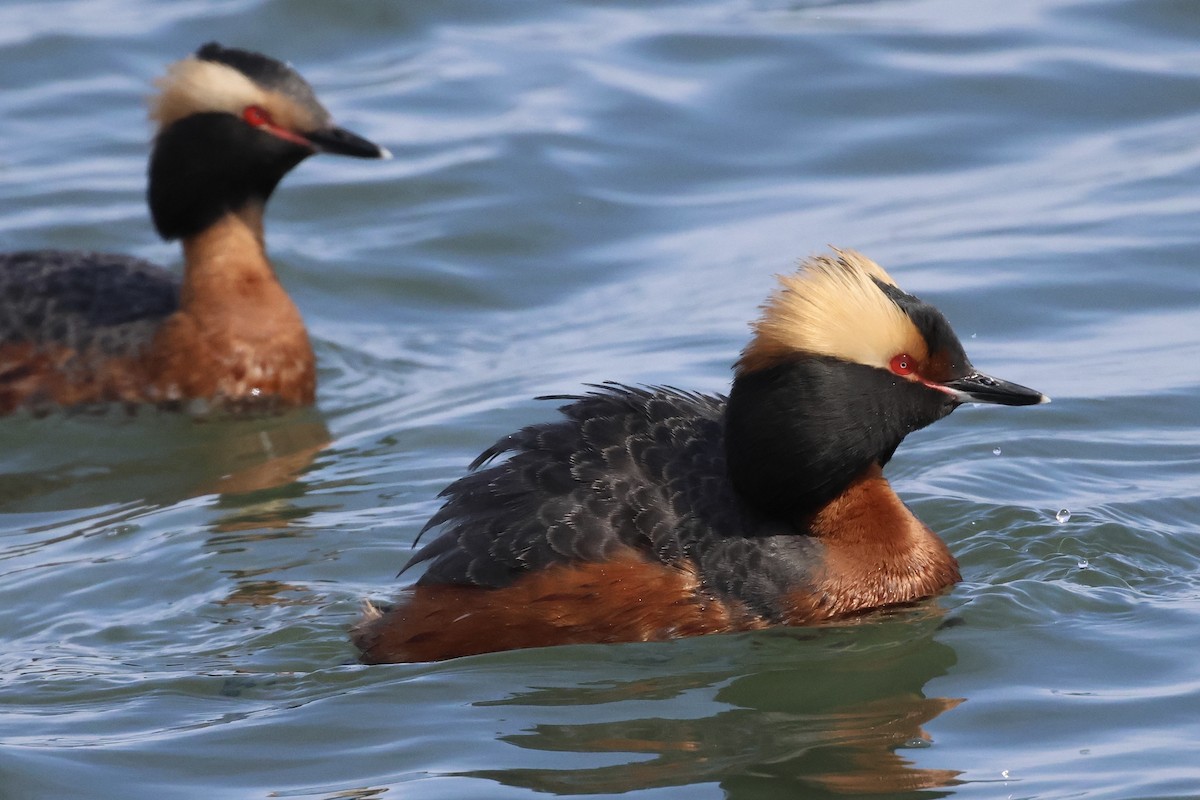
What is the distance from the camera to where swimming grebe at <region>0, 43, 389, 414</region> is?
10.6 metres

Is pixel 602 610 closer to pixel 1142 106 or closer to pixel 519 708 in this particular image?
pixel 519 708

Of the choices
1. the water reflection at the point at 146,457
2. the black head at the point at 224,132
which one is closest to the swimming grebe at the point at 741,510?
the water reflection at the point at 146,457

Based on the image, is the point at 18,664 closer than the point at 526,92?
Yes

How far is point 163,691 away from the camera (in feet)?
23.0

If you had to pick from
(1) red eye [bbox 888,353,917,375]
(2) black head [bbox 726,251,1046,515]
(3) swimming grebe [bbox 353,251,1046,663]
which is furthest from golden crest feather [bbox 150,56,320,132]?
(1) red eye [bbox 888,353,917,375]

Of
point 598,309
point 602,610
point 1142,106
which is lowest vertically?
point 602,610

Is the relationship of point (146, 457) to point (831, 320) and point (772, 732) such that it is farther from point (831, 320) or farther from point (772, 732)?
point (772, 732)

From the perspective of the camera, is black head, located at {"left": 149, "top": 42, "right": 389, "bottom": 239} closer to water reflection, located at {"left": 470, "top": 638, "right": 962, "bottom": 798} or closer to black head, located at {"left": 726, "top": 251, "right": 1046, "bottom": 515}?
black head, located at {"left": 726, "top": 251, "right": 1046, "bottom": 515}

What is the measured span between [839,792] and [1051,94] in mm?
10947

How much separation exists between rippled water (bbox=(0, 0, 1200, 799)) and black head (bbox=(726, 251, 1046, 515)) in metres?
0.63

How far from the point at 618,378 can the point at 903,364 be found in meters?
3.96

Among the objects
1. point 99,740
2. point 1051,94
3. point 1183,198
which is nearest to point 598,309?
point 1183,198

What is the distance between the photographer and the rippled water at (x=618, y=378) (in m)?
6.38

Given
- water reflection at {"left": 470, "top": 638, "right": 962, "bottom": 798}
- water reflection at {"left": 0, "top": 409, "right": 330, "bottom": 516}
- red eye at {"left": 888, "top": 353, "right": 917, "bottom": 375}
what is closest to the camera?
water reflection at {"left": 470, "top": 638, "right": 962, "bottom": 798}
